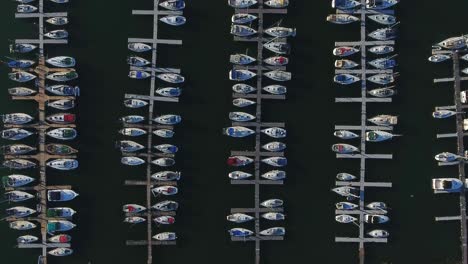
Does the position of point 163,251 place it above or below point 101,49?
below

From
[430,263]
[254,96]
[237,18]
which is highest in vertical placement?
[237,18]

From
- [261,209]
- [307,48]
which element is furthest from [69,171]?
[307,48]

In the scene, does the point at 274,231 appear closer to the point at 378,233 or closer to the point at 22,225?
the point at 378,233

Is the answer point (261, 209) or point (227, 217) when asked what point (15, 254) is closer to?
point (227, 217)

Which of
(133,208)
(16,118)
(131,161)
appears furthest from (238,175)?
(16,118)

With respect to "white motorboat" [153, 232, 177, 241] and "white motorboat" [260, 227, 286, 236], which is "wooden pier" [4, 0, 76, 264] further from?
"white motorboat" [260, 227, 286, 236]

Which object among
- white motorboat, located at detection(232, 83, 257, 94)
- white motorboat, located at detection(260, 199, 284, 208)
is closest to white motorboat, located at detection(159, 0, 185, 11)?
white motorboat, located at detection(232, 83, 257, 94)
